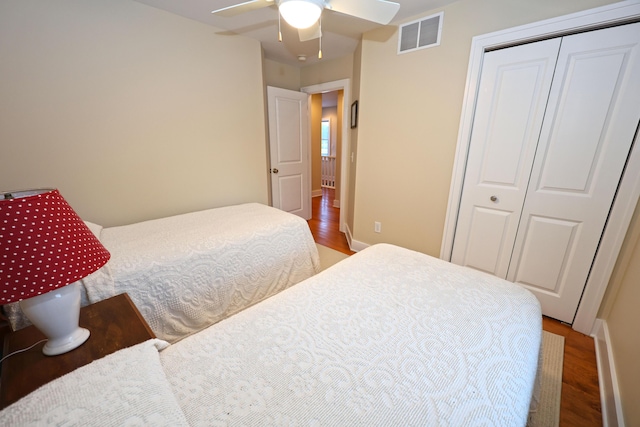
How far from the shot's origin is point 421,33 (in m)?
2.10

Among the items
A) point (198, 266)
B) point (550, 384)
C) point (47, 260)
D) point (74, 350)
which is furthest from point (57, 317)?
point (550, 384)

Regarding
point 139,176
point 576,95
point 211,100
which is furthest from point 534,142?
point 139,176

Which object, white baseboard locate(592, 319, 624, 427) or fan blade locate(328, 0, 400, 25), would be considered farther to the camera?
fan blade locate(328, 0, 400, 25)

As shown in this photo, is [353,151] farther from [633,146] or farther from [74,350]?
[74,350]

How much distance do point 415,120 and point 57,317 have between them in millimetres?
2555

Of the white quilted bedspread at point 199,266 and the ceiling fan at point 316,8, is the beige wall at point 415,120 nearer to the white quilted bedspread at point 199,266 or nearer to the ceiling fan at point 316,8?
the ceiling fan at point 316,8

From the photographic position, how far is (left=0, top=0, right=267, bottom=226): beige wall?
1690 mm

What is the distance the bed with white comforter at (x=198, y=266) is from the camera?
1345mm

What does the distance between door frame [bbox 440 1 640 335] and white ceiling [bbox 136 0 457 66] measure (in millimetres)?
543

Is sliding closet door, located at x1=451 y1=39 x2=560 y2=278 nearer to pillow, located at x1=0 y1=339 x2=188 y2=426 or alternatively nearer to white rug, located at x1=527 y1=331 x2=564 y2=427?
white rug, located at x1=527 y1=331 x2=564 y2=427

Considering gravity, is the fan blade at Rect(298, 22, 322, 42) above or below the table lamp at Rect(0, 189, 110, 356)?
above

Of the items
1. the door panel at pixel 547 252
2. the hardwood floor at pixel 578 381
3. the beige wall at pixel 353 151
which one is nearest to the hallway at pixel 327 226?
the beige wall at pixel 353 151

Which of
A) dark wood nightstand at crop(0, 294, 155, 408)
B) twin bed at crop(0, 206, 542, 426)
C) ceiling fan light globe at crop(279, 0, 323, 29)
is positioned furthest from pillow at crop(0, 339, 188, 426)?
ceiling fan light globe at crop(279, 0, 323, 29)

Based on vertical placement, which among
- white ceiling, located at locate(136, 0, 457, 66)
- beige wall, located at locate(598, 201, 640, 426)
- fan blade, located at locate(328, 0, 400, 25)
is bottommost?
beige wall, located at locate(598, 201, 640, 426)
